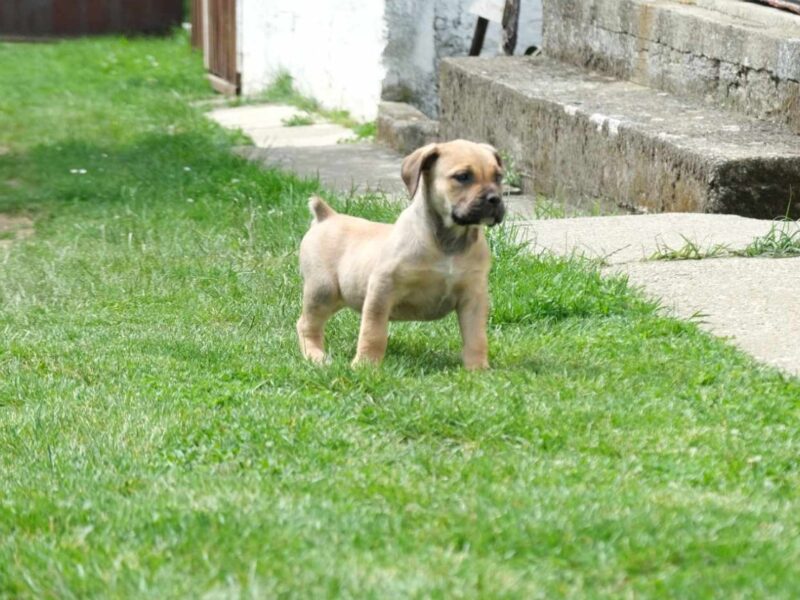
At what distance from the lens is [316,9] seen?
14.2 m

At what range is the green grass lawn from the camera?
3188mm

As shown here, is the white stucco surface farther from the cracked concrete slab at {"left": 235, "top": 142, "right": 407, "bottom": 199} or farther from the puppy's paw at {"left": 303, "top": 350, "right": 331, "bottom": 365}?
the puppy's paw at {"left": 303, "top": 350, "right": 331, "bottom": 365}

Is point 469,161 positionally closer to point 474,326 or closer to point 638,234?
point 474,326

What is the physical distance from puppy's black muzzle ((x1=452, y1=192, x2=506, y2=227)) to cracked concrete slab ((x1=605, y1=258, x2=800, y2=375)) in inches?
40.0

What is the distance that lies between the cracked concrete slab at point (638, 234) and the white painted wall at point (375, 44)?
5.72 m

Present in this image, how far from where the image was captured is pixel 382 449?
4137mm

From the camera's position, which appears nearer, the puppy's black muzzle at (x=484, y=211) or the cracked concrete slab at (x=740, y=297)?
the puppy's black muzzle at (x=484, y=211)

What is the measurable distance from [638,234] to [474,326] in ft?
6.73

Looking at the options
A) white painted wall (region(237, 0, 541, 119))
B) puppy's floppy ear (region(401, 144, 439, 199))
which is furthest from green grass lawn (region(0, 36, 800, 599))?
white painted wall (region(237, 0, 541, 119))

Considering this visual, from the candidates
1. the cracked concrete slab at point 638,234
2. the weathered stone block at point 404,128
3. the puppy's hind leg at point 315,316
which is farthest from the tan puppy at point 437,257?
the weathered stone block at point 404,128

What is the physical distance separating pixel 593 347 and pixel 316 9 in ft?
31.2

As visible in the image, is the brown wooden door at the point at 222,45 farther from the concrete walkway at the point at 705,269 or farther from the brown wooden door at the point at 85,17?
the concrete walkway at the point at 705,269

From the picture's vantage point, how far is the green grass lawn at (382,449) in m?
3.19

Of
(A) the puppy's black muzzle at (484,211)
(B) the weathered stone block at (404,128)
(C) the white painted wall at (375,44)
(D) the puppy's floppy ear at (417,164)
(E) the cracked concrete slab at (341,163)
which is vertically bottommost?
(E) the cracked concrete slab at (341,163)
